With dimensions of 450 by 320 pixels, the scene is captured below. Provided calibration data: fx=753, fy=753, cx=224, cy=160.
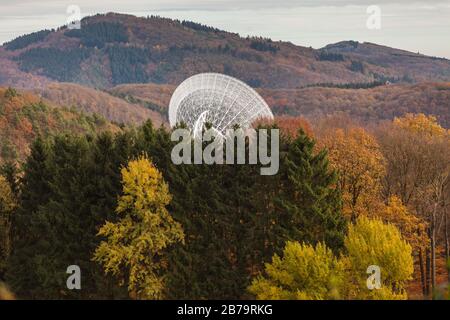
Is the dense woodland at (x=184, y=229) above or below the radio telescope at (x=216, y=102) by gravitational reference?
below

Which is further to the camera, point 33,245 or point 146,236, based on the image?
point 33,245

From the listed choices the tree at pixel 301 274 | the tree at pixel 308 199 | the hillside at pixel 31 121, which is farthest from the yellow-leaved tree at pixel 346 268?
the hillside at pixel 31 121

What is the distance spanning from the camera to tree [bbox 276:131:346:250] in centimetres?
4216

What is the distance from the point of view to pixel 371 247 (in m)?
39.1

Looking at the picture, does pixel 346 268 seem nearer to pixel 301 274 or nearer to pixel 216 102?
pixel 301 274

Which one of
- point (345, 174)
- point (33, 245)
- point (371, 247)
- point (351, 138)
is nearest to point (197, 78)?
point (351, 138)

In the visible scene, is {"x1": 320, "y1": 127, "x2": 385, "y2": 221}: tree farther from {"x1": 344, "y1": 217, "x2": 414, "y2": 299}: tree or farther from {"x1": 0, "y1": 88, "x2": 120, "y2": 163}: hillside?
{"x1": 0, "y1": 88, "x2": 120, "y2": 163}: hillside

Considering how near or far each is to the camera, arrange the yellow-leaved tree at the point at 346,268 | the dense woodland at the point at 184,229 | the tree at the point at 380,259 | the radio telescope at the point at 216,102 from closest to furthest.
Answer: the yellow-leaved tree at the point at 346,268, the tree at the point at 380,259, the dense woodland at the point at 184,229, the radio telescope at the point at 216,102

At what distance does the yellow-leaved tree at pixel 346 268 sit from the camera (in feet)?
121

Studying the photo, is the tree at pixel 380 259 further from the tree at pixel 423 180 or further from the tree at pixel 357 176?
the tree at pixel 423 180

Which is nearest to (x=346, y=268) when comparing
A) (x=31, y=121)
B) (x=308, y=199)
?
(x=308, y=199)

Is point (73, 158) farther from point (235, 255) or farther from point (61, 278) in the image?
point (235, 255)

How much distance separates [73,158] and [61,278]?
8.11m

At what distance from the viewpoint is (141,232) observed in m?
42.7
